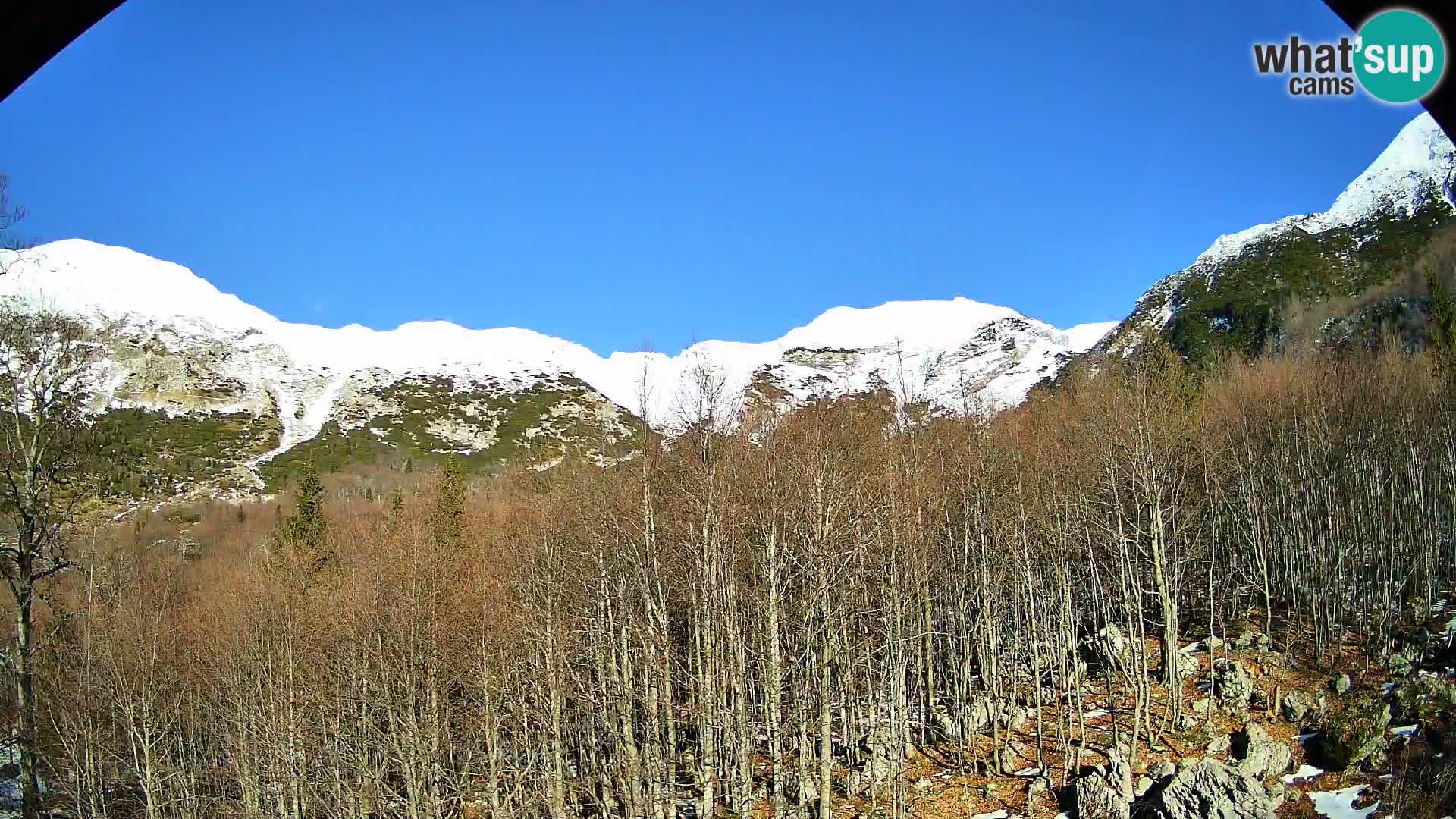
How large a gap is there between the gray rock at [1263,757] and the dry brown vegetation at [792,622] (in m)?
2.08

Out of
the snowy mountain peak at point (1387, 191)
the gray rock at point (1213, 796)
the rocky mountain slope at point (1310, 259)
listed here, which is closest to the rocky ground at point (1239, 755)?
the gray rock at point (1213, 796)

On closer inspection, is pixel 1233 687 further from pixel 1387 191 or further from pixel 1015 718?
pixel 1387 191

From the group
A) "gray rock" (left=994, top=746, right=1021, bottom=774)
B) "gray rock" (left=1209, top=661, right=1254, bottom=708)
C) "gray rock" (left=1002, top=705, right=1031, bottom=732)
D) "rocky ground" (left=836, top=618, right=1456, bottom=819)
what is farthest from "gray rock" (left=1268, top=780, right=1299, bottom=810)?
"gray rock" (left=1002, top=705, right=1031, bottom=732)

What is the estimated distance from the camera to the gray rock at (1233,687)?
937 inches

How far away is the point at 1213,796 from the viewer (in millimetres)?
16422

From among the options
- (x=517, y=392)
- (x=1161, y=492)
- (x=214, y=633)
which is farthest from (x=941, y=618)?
(x=517, y=392)

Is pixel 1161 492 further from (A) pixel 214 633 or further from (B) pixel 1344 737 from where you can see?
(A) pixel 214 633

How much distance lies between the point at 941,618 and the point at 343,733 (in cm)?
1927

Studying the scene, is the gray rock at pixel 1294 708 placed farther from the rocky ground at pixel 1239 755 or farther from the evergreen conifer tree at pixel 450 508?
the evergreen conifer tree at pixel 450 508

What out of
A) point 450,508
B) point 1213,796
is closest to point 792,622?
point 1213,796

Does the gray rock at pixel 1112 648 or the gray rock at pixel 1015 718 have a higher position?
the gray rock at pixel 1112 648

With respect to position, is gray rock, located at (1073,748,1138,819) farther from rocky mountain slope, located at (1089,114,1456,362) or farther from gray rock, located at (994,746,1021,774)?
rocky mountain slope, located at (1089,114,1456,362)

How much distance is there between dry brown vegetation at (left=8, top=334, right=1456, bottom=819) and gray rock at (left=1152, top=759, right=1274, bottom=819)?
3.53 meters

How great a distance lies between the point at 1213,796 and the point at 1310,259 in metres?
113
